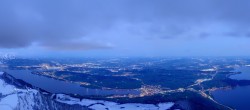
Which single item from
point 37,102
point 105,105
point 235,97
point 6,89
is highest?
point 6,89

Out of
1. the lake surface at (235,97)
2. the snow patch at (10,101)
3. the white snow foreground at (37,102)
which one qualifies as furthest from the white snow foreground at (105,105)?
the lake surface at (235,97)

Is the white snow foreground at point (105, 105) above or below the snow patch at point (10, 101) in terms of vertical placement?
below

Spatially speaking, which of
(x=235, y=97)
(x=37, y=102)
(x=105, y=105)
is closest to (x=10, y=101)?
(x=37, y=102)

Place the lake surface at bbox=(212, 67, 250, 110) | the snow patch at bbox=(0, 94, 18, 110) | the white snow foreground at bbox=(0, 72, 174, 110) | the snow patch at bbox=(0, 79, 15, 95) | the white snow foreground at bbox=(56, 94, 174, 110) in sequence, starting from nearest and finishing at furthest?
the snow patch at bbox=(0, 94, 18, 110), the white snow foreground at bbox=(0, 72, 174, 110), the snow patch at bbox=(0, 79, 15, 95), the white snow foreground at bbox=(56, 94, 174, 110), the lake surface at bbox=(212, 67, 250, 110)

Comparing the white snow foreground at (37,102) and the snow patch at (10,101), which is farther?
the white snow foreground at (37,102)

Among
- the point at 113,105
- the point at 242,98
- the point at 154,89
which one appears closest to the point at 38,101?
the point at 113,105

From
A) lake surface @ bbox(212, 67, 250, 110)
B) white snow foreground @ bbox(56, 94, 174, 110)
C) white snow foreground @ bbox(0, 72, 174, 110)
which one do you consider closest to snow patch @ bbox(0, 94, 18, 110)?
white snow foreground @ bbox(0, 72, 174, 110)

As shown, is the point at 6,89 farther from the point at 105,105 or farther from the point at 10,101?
the point at 105,105

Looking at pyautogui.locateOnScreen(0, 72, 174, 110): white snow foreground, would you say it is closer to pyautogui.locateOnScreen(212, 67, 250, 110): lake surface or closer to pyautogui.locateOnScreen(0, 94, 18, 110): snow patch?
pyautogui.locateOnScreen(0, 94, 18, 110): snow patch

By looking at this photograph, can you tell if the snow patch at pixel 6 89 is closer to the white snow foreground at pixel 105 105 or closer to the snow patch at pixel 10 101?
the snow patch at pixel 10 101
